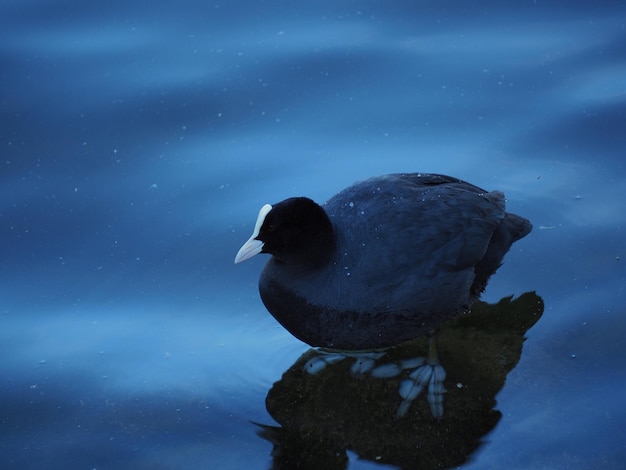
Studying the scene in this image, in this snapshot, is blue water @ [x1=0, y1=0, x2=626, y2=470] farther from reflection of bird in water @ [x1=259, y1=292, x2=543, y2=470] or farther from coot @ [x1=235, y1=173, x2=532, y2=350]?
coot @ [x1=235, y1=173, x2=532, y2=350]

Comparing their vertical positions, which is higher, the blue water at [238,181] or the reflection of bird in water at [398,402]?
the blue water at [238,181]

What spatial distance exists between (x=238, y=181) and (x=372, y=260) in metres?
1.48

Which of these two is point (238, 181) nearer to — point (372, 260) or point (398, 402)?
point (372, 260)

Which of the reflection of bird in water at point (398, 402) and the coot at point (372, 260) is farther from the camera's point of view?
the coot at point (372, 260)

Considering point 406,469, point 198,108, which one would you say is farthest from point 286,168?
point 406,469

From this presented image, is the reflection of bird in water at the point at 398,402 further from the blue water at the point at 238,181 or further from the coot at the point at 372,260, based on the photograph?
the coot at the point at 372,260

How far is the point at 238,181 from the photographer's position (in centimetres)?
497

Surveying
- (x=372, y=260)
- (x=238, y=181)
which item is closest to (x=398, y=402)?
(x=372, y=260)

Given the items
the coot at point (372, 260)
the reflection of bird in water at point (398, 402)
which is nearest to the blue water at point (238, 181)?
the reflection of bird in water at point (398, 402)

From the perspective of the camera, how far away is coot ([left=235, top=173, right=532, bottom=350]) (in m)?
3.70

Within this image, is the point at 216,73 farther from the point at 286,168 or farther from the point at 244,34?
the point at 286,168

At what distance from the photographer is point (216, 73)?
5730mm

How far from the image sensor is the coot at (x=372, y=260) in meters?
3.70

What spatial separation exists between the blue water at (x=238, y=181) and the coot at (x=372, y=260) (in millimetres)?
383
